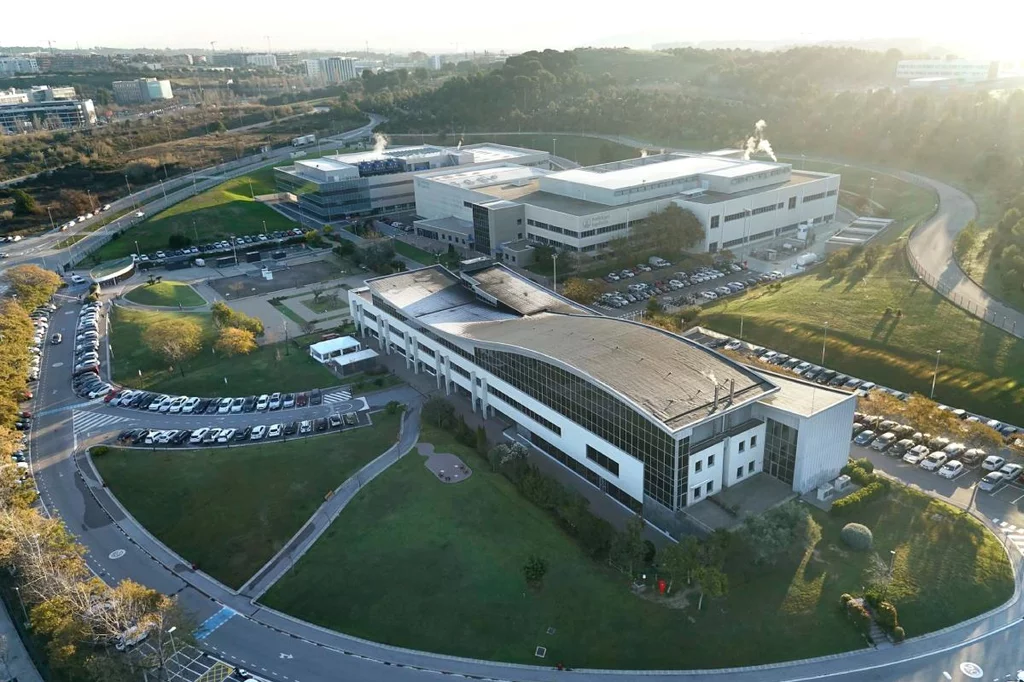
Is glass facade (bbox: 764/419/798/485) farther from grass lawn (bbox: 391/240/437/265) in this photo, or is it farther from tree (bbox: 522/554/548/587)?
grass lawn (bbox: 391/240/437/265)

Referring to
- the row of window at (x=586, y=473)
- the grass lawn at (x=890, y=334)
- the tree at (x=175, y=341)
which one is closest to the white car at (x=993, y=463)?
the grass lawn at (x=890, y=334)

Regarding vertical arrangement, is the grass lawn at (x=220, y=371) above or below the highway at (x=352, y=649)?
above

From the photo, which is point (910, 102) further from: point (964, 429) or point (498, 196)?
point (964, 429)

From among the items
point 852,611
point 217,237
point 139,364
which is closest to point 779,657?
point 852,611

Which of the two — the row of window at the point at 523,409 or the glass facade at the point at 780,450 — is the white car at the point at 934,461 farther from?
the row of window at the point at 523,409

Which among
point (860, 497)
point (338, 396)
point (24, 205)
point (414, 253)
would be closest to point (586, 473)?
point (860, 497)

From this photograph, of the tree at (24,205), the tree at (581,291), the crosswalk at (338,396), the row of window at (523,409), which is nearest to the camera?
the row of window at (523,409)

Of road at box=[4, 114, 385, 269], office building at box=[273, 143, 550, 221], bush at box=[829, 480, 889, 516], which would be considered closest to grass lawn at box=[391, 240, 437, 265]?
office building at box=[273, 143, 550, 221]
